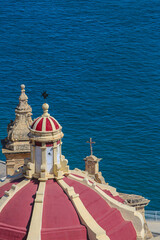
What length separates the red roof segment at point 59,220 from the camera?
2881 cm

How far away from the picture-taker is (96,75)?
112 meters

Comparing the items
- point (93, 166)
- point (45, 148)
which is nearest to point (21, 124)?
point (93, 166)

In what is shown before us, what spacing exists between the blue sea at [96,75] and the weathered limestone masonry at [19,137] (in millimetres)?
23767

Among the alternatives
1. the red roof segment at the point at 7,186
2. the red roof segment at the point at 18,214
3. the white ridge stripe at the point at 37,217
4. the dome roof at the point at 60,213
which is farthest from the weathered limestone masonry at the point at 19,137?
the white ridge stripe at the point at 37,217

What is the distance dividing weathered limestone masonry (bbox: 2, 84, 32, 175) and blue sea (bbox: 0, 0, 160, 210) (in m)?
23.8

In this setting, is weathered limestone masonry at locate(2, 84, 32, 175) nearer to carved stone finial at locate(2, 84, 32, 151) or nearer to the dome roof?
carved stone finial at locate(2, 84, 32, 151)

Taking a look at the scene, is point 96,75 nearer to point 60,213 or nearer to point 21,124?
point 21,124

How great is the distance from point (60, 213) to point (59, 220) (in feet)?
1.27

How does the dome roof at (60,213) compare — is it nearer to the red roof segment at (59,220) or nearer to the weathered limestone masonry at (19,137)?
the red roof segment at (59,220)

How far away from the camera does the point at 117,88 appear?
105062mm

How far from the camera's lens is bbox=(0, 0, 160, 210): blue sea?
7994 centimetres

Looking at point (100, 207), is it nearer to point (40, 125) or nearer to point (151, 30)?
point (40, 125)

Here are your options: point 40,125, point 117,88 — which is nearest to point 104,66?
point 117,88

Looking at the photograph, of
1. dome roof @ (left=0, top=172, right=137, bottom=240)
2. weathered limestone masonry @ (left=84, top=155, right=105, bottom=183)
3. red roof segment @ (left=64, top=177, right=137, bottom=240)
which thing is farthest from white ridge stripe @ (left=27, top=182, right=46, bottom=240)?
weathered limestone masonry @ (left=84, top=155, right=105, bottom=183)
